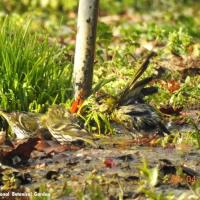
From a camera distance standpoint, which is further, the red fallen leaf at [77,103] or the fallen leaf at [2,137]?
the red fallen leaf at [77,103]

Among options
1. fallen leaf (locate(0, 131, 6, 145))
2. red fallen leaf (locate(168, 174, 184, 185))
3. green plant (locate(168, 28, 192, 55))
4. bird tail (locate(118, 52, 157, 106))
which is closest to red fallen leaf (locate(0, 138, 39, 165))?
fallen leaf (locate(0, 131, 6, 145))

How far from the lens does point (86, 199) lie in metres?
3.79

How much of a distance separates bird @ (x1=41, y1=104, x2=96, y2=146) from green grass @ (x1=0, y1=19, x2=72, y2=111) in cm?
41

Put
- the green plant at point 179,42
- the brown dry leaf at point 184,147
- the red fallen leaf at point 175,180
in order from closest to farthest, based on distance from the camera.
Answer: the red fallen leaf at point 175,180
the brown dry leaf at point 184,147
the green plant at point 179,42

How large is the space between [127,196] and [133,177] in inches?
9.8

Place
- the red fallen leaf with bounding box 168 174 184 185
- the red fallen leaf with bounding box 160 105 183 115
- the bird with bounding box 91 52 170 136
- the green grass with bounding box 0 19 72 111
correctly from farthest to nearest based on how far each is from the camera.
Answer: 1. the red fallen leaf with bounding box 160 105 183 115
2. the green grass with bounding box 0 19 72 111
3. the bird with bounding box 91 52 170 136
4. the red fallen leaf with bounding box 168 174 184 185

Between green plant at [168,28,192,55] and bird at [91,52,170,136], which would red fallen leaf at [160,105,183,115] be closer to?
bird at [91,52,170,136]

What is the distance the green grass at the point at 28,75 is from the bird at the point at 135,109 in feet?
1.46

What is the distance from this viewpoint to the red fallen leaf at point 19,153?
4.54 m

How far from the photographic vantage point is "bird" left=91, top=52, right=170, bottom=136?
534 cm

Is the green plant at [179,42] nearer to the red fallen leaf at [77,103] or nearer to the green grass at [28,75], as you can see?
the green grass at [28,75]

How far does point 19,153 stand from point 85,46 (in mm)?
1287

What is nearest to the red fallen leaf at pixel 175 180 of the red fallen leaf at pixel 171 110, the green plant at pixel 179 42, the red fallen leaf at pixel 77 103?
the red fallen leaf at pixel 77 103

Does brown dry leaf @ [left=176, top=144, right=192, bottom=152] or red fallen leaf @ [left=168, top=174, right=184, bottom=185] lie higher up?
brown dry leaf @ [left=176, top=144, right=192, bottom=152]
